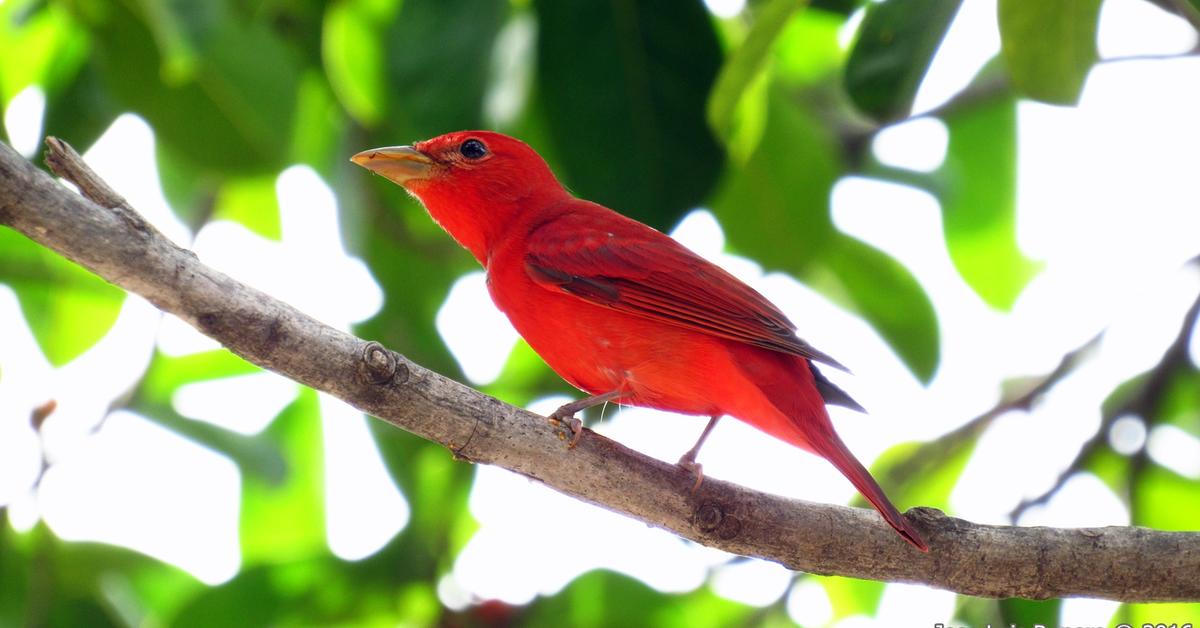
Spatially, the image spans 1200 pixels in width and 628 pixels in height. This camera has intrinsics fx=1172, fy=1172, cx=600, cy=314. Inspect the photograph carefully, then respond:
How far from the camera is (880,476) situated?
5098 mm

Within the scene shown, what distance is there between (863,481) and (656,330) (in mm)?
843

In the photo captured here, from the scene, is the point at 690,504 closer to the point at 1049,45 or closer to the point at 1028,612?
the point at 1028,612

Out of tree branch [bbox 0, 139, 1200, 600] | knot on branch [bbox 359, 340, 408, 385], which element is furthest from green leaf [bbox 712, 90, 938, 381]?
knot on branch [bbox 359, 340, 408, 385]

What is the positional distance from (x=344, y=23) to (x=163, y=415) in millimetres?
1656

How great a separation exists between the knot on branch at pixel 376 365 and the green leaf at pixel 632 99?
1.42 meters

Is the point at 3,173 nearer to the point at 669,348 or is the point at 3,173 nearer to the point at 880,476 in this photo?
the point at 669,348

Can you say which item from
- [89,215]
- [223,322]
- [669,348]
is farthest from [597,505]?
[89,215]

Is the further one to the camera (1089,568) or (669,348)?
(669,348)

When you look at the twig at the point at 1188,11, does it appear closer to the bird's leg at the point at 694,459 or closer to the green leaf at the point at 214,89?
the bird's leg at the point at 694,459

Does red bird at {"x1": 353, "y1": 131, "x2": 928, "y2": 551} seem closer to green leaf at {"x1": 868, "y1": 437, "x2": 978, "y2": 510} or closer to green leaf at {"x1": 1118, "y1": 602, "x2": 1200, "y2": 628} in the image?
green leaf at {"x1": 1118, "y1": 602, "x2": 1200, "y2": 628}

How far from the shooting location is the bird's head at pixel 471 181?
4.22 m

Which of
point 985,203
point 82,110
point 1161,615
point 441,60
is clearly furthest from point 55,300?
point 1161,615

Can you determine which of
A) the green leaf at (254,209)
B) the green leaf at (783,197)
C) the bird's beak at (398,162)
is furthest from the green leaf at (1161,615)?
the green leaf at (254,209)

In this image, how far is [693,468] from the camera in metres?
3.06
